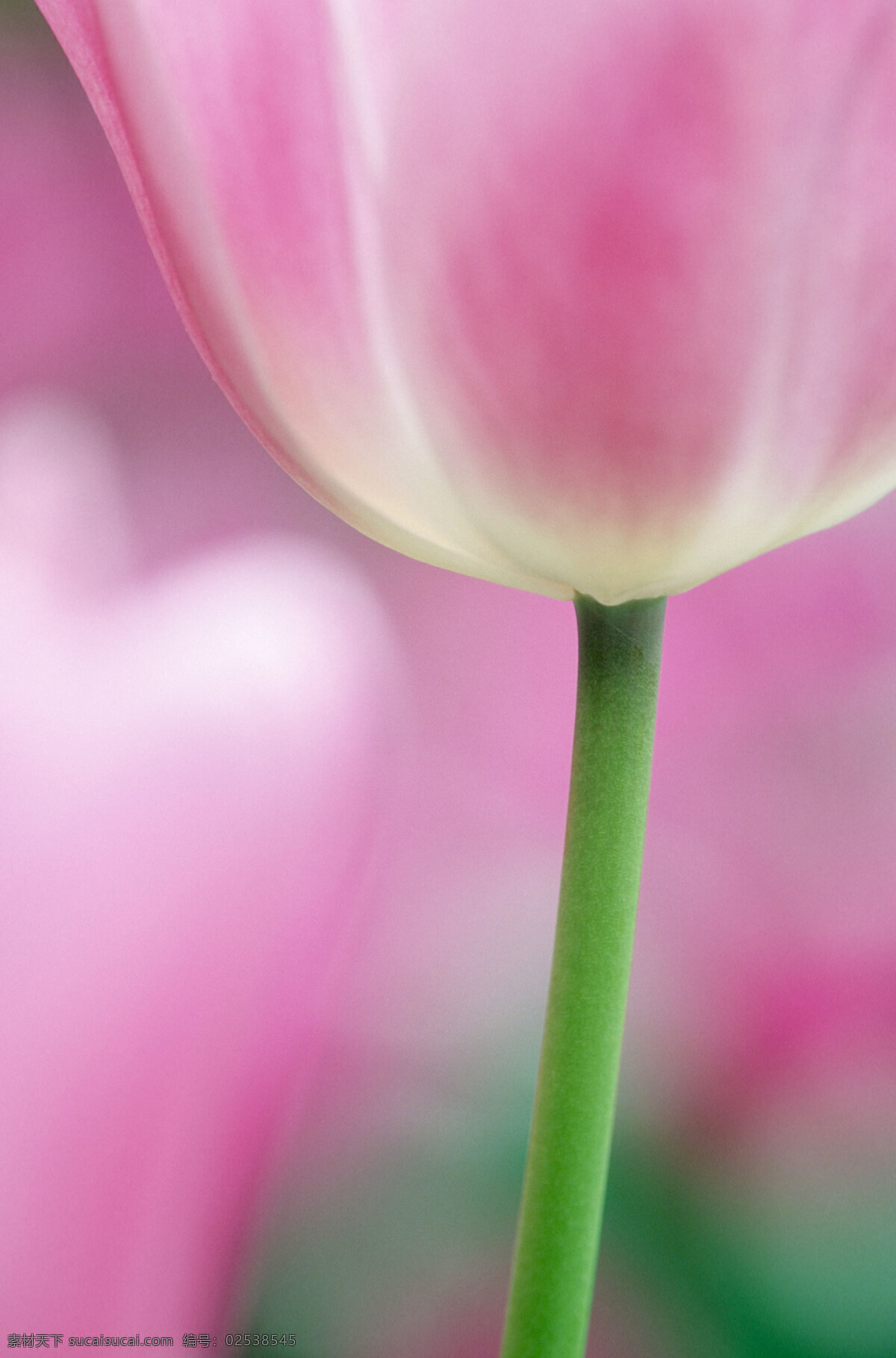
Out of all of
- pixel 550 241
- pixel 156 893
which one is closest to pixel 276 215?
pixel 550 241

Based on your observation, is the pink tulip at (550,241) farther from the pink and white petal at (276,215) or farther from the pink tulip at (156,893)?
the pink tulip at (156,893)

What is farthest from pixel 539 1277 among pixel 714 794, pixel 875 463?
pixel 714 794

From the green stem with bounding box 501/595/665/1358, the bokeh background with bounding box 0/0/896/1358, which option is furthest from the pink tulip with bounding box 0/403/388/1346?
the green stem with bounding box 501/595/665/1358

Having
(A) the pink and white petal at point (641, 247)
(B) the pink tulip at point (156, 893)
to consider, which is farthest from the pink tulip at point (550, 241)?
(B) the pink tulip at point (156, 893)

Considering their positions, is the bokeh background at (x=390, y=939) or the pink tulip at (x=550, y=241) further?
the bokeh background at (x=390, y=939)

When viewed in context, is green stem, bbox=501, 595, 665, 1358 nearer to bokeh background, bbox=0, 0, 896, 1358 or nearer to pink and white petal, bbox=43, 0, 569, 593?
pink and white petal, bbox=43, 0, 569, 593

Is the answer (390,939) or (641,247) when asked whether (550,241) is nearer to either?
(641,247)
